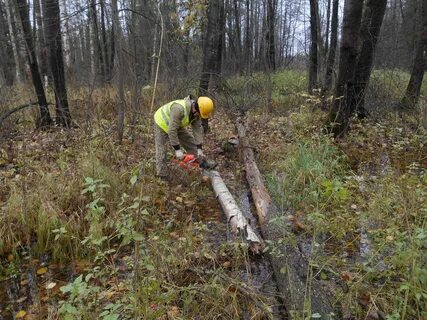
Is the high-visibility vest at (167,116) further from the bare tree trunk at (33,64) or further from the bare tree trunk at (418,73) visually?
the bare tree trunk at (418,73)

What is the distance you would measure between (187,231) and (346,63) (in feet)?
16.3

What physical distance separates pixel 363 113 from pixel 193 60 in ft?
38.4

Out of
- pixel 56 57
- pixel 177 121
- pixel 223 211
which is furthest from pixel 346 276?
pixel 56 57

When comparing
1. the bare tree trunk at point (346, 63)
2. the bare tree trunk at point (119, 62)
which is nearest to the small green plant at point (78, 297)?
the bare tree trunk at point (119, 62)

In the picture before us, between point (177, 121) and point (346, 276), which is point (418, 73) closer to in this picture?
point (177, 121)

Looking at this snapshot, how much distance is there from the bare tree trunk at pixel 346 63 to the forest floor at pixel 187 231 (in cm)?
54

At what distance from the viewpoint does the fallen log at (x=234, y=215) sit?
3.78 m

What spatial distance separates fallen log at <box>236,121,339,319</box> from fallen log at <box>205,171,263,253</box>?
168 mm

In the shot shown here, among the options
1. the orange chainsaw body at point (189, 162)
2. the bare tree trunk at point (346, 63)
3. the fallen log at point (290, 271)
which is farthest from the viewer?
the bare tree trunk at point (346, 63)

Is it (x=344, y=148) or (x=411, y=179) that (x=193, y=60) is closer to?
(x=344, y=148)

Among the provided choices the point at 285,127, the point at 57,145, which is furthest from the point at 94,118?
the point at 285,127

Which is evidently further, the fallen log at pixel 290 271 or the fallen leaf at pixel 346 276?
the fallen leaf at pixel 346 276

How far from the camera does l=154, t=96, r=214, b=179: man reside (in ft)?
18.2

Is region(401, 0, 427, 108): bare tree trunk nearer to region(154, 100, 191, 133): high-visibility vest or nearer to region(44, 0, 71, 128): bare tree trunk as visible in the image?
region(154, 100, 191, 133): high-visibility vest
